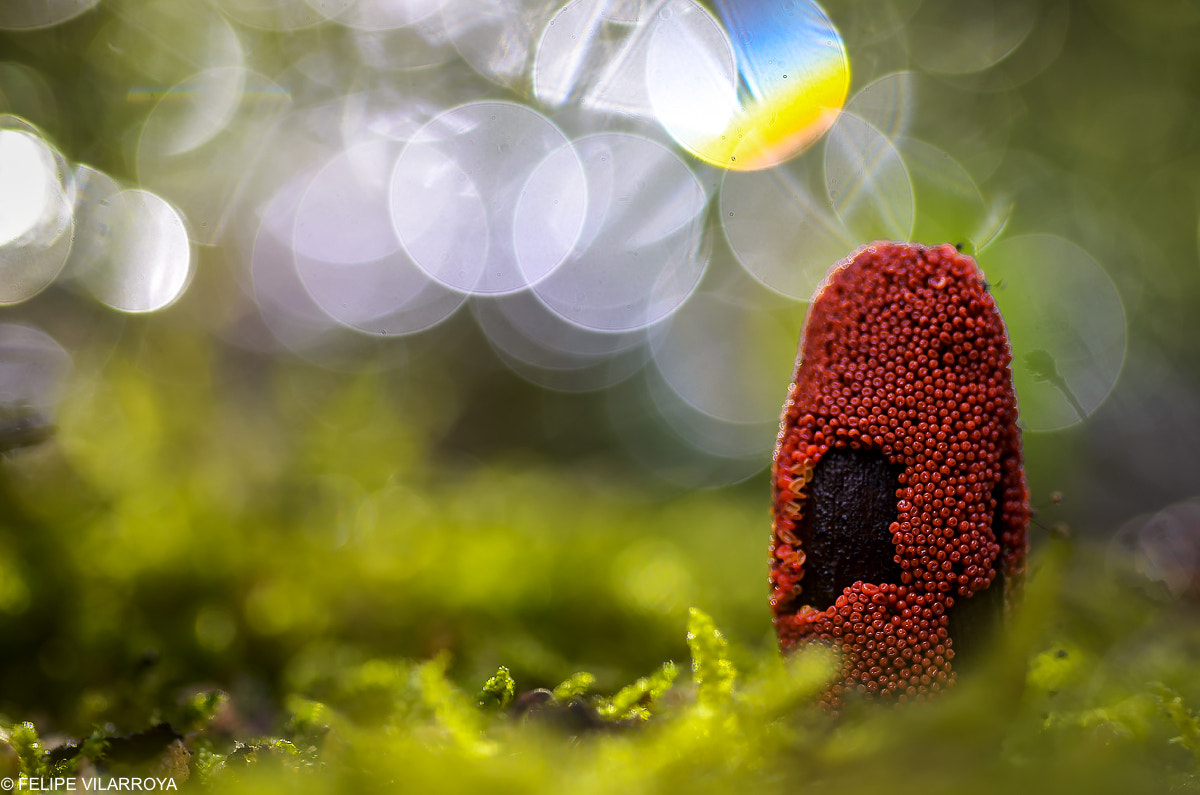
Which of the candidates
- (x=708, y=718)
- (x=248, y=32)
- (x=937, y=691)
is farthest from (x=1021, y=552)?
(x=248, y=32)

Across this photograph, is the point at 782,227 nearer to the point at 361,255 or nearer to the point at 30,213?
the point at 361,255

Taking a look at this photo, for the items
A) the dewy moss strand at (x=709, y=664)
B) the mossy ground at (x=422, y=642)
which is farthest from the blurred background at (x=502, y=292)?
the dewy moss strand at (x=709, y=664)

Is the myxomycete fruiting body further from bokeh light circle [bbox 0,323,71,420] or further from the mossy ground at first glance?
bokeh light circle [bbox 0,323,71,420]

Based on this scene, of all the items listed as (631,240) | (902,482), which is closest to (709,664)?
(902,482)

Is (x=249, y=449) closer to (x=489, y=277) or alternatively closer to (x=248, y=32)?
(x=248, y=32)

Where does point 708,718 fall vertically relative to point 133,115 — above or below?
below
